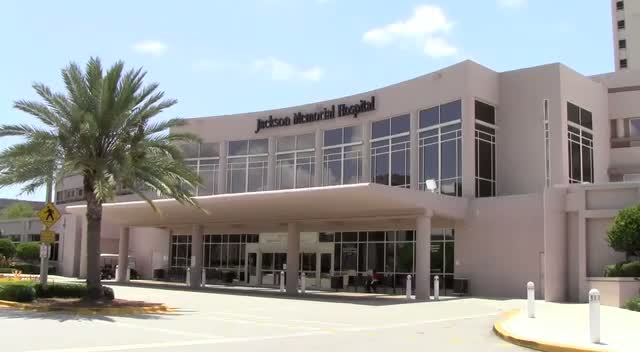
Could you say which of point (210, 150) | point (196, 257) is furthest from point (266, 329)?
point (210, 150)

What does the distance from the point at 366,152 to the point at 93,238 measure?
63.4ft

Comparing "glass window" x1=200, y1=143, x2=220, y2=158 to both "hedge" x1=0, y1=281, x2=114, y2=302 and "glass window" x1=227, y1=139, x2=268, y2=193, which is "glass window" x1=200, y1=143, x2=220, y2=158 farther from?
"hedge" x1=0, y1=281, x2=114, y2=302

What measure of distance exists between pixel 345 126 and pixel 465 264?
41.0 feet

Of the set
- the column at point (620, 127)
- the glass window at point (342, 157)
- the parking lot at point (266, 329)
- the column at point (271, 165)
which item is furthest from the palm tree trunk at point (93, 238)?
the column at point (620, 127)

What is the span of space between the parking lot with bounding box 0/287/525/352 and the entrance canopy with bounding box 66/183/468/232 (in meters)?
4.68

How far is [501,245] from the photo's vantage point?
31.5 metres

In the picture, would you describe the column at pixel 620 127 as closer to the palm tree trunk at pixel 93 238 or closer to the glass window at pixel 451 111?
the glass window at pixel 451 111

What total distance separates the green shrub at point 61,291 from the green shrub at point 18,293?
1.11 m

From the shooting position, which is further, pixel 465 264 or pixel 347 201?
pixel 465 264

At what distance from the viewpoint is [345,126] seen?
41500mm

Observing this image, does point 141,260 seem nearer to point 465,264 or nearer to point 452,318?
point 465,264

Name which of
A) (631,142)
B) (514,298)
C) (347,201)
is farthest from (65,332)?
(631,142)

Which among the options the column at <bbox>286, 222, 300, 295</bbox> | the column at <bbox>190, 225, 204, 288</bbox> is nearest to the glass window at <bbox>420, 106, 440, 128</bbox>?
the column at <bbox>286, 222, 300, 295</bbox>

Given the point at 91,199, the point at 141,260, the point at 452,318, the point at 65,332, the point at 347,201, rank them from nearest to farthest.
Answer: the point at 65,332
the point at 452,318
the point at 91,199
the point at 347,201
the point at 141,260
